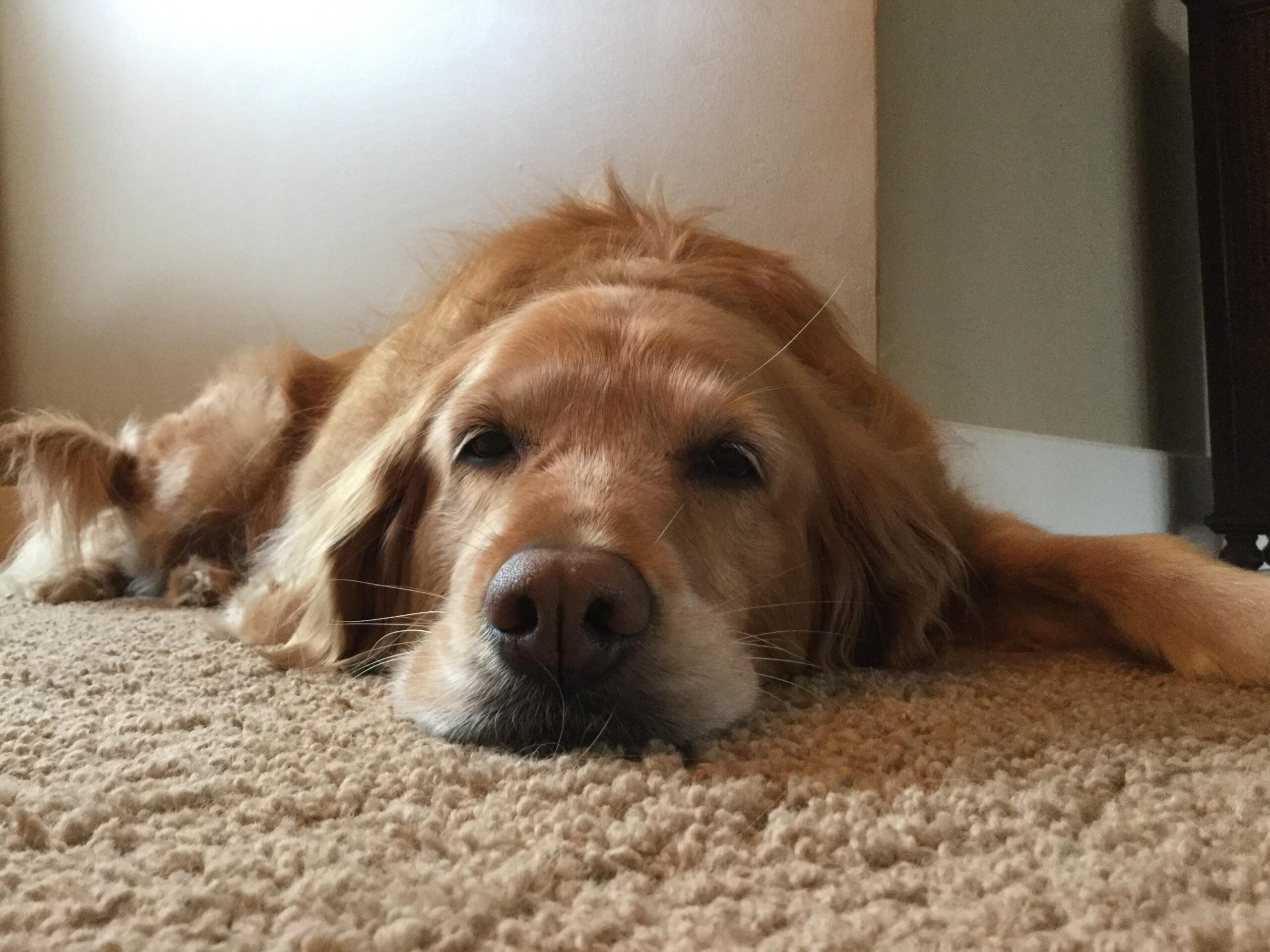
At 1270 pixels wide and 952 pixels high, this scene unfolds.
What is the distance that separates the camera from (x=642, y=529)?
42.0 inches

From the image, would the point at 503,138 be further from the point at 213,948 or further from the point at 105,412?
the point at 213,948

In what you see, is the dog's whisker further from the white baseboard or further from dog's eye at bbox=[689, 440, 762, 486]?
the white baseboard

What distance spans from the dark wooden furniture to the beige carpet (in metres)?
2.54

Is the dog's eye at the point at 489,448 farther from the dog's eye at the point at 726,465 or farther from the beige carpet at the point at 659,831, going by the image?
the beige carpet at the point at 659,831

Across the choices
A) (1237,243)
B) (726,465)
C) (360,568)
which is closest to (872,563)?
(726,465)

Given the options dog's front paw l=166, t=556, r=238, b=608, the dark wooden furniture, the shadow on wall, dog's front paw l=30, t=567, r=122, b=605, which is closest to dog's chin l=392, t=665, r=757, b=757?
dog's front paw l=166, t=556, r=238, b=608

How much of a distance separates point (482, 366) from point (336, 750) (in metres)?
0.65

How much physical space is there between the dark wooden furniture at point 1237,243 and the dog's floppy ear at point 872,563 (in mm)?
2337

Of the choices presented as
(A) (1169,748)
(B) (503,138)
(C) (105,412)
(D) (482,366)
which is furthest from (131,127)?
(A) (1169,748)

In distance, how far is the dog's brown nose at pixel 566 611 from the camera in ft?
2.91

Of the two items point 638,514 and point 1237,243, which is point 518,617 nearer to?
point 638,514

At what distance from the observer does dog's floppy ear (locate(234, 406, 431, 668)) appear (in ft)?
4.92

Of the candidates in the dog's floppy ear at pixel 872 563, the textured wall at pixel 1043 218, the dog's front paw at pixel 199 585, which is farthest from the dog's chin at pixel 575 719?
the textured wall at pixel 1043 218

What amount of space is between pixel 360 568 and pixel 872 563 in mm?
818
